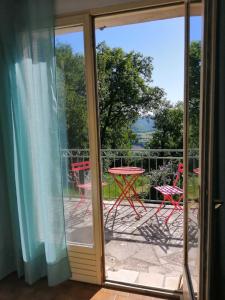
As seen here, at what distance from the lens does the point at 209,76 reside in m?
0.98

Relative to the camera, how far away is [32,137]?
2062 millimetres

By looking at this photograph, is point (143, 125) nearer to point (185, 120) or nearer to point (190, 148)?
point (185, 120)

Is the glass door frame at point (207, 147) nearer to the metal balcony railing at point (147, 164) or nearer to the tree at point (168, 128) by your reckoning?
the metal balcony railing at point (147, 164)

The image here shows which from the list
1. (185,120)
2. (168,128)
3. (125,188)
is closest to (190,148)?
(185,120)

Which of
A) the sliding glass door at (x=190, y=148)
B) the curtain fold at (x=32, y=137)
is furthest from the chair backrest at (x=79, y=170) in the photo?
the sliding glass door at (x=190, y=148)

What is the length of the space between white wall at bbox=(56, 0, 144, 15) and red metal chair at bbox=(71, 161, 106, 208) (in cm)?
117

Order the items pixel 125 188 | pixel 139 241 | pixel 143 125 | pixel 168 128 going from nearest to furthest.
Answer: pixel 139 241
pixel 125 188
pixel 168 128
pixel 143 125

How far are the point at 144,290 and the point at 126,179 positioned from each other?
1.99m

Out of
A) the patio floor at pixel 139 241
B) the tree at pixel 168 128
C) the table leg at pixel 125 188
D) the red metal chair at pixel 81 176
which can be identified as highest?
the tree at pixel 168 128

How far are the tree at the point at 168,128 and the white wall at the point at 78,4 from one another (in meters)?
2.91

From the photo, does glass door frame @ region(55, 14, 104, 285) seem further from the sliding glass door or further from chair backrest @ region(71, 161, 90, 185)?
the sliding glass door

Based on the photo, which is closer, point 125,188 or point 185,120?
point 185,120

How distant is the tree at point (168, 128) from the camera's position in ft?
15.0

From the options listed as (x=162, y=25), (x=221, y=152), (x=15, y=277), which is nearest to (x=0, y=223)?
(x=15, y=277)
